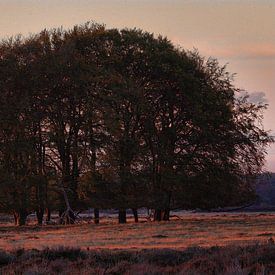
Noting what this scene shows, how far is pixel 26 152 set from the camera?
4628 cm

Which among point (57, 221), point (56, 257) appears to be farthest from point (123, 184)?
point (56, 257)

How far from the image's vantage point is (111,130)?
148 feet

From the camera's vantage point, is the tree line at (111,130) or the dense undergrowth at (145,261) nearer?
the dense undergrowth at (145,261)

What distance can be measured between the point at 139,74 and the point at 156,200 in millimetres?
8740

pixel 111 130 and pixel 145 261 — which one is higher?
pixel 111 130

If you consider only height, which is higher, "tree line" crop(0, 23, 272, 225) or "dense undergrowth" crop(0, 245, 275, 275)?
"tree line" crop(0, 23, 272, 225)

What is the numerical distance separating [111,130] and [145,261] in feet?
88.8

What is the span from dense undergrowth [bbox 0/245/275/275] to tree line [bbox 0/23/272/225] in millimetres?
24905

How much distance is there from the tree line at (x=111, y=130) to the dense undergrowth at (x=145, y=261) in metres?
24.9

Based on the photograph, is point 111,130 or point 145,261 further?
point 111,130

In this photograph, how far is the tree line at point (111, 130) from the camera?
1822 inches

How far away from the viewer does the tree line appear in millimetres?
46281

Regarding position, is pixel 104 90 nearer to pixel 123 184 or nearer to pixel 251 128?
pixel 123 184

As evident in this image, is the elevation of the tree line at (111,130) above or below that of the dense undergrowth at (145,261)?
above
